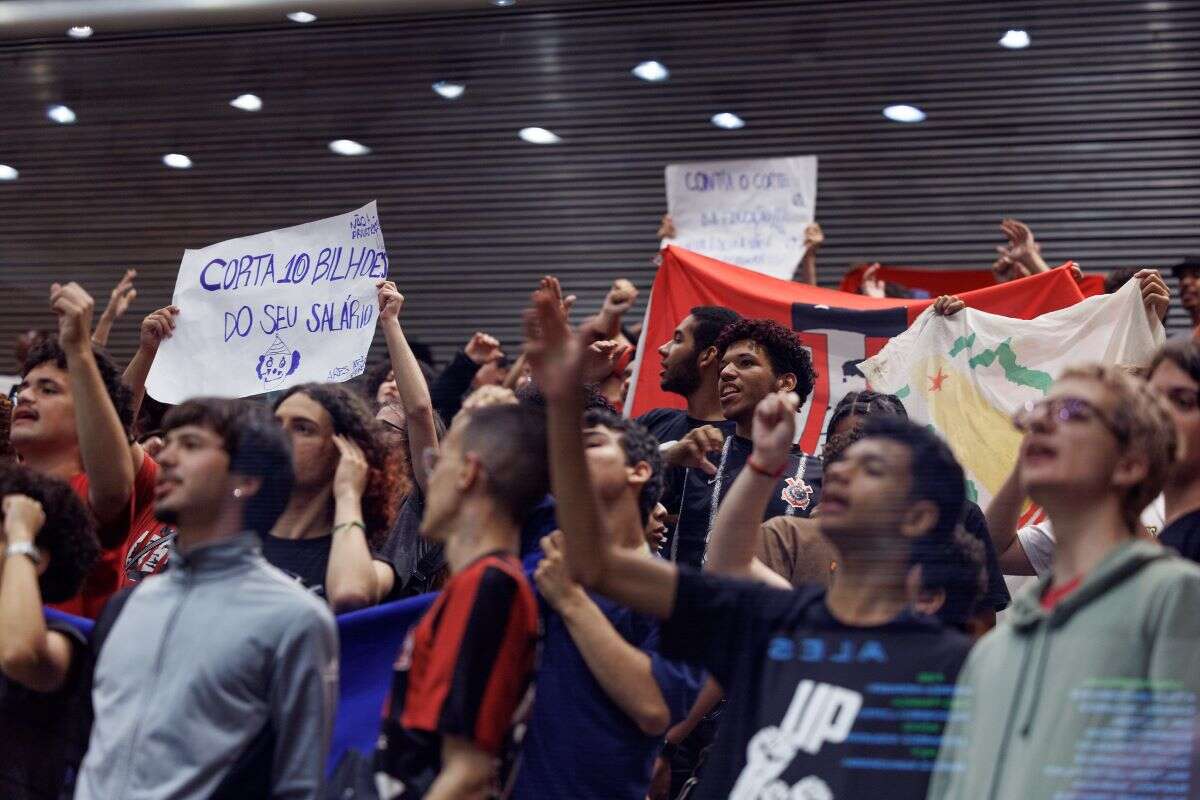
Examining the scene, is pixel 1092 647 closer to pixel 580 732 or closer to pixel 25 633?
pixel 580 732

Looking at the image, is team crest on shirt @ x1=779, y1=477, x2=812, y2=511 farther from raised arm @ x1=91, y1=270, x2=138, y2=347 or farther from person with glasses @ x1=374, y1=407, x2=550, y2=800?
raised arm @ x1=91, y1=270, x2=138, y2=347

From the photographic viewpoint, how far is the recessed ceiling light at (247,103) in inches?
159

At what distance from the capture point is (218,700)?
2.19m

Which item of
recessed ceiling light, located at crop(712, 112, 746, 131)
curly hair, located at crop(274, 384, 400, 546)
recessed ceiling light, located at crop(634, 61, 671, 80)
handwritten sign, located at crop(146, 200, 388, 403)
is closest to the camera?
curly hair, located at crop(274, 384, 400, 546)

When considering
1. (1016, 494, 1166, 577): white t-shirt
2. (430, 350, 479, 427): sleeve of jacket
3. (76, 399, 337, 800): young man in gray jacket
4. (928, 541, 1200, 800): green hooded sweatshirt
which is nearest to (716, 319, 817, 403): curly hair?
(430, 350, 479, 427): sleeve of jacket

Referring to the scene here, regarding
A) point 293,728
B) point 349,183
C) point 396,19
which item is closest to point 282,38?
point 396,19

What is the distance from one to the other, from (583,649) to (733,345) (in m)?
1.52

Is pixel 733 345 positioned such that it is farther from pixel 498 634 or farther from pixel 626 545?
pixel 498 634

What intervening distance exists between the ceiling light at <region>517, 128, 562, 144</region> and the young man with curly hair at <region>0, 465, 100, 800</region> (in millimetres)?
Result: 1916

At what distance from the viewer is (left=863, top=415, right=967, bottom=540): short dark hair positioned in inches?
79.4

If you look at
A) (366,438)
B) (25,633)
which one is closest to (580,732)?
(366,438)

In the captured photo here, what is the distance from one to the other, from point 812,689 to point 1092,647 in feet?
1.21

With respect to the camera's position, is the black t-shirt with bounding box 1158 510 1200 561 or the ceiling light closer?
the black t-shirt with bounding box 1158 510 1200 561

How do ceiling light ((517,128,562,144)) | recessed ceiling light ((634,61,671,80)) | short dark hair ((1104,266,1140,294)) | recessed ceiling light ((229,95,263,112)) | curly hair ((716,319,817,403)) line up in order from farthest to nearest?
recessed ceiling light ((634,61,671,80))
ceiling light ((517,128,562,144))
recessed ceiling light ((229,95,263,112))
short dark hair ((1104,266,1140,294))
curly hair ((716,319,817,403))
